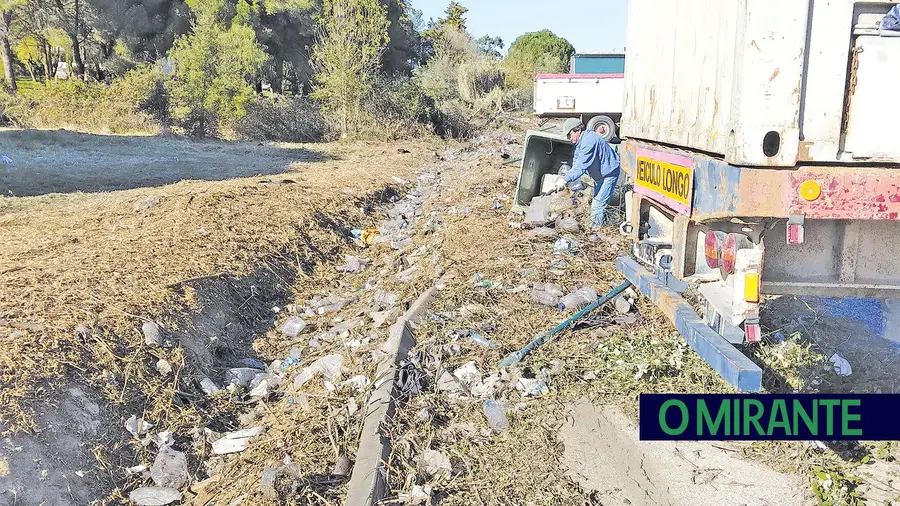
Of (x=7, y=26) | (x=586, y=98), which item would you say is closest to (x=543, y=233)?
(x=586, y=98)

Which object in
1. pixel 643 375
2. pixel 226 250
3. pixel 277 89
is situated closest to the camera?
pixel 643 375

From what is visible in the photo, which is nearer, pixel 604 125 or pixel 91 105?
pixel 604 125

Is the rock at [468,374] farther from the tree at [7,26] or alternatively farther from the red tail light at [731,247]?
the tree at [7,26]

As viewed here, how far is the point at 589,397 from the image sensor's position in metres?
3.93

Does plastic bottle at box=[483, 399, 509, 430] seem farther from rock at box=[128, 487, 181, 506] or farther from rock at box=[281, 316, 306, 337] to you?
rock at box=[281, 316, 306, 337]

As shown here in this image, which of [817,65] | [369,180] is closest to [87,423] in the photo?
[817,65]

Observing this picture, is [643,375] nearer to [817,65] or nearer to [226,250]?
[817,65]

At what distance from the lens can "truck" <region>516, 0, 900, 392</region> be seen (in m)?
2.61

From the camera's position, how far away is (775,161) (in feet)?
8.81

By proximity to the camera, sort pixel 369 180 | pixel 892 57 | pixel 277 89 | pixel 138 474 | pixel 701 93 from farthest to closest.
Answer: pixel 277 89 → pixel 369 180 → pixel 138 474 → pixel 701 93 → pixel 892 57

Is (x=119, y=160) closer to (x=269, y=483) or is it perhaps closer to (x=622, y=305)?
(x=622, y=305)

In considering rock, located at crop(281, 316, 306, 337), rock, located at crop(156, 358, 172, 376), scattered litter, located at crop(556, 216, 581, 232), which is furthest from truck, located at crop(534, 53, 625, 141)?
rock, located at crop(156, 358, 172, 376)

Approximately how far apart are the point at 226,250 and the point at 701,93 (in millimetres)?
5136

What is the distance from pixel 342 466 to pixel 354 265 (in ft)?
14.3
